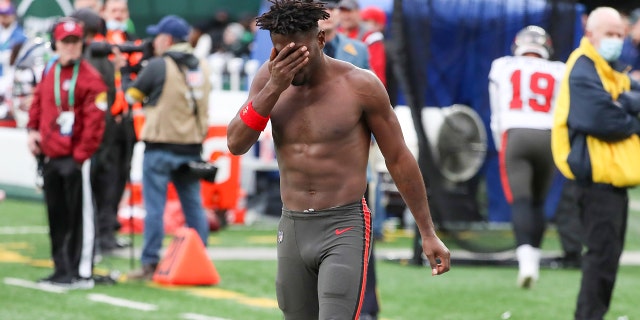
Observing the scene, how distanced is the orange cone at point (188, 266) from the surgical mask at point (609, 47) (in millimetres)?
4133

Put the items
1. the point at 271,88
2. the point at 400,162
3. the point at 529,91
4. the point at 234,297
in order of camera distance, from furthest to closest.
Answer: the point at 529,91 → the point at 234,297 → the point at 400,162 → the point at 271,88

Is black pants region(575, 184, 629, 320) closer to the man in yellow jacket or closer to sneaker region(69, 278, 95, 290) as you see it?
the man in yellow jacket

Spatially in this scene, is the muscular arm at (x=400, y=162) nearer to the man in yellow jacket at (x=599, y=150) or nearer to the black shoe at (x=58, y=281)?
the man in yellow jacket at (x=599, y=150)

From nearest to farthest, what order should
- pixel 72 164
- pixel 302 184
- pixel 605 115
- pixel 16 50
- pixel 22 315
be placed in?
1. pixel 302 184
2. pixel 605 115
3. pixel 22 315
4. pixel 72 164
5. pixel 16 50

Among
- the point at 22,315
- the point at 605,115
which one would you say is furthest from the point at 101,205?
the point at 605,115

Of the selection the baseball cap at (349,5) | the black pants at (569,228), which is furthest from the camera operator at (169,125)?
the black pants at (569,228)

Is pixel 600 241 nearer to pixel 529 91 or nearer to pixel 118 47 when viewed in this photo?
pixel 529 91

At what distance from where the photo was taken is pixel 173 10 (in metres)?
24.6

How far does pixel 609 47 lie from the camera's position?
873cm

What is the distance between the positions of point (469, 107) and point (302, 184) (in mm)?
7985

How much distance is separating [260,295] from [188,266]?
0.81 metres

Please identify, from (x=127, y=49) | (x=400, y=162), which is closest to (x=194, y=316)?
(x=127, y=49)

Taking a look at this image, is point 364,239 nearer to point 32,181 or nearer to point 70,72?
point 70,72

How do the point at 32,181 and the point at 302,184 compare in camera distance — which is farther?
the point at 32,181
